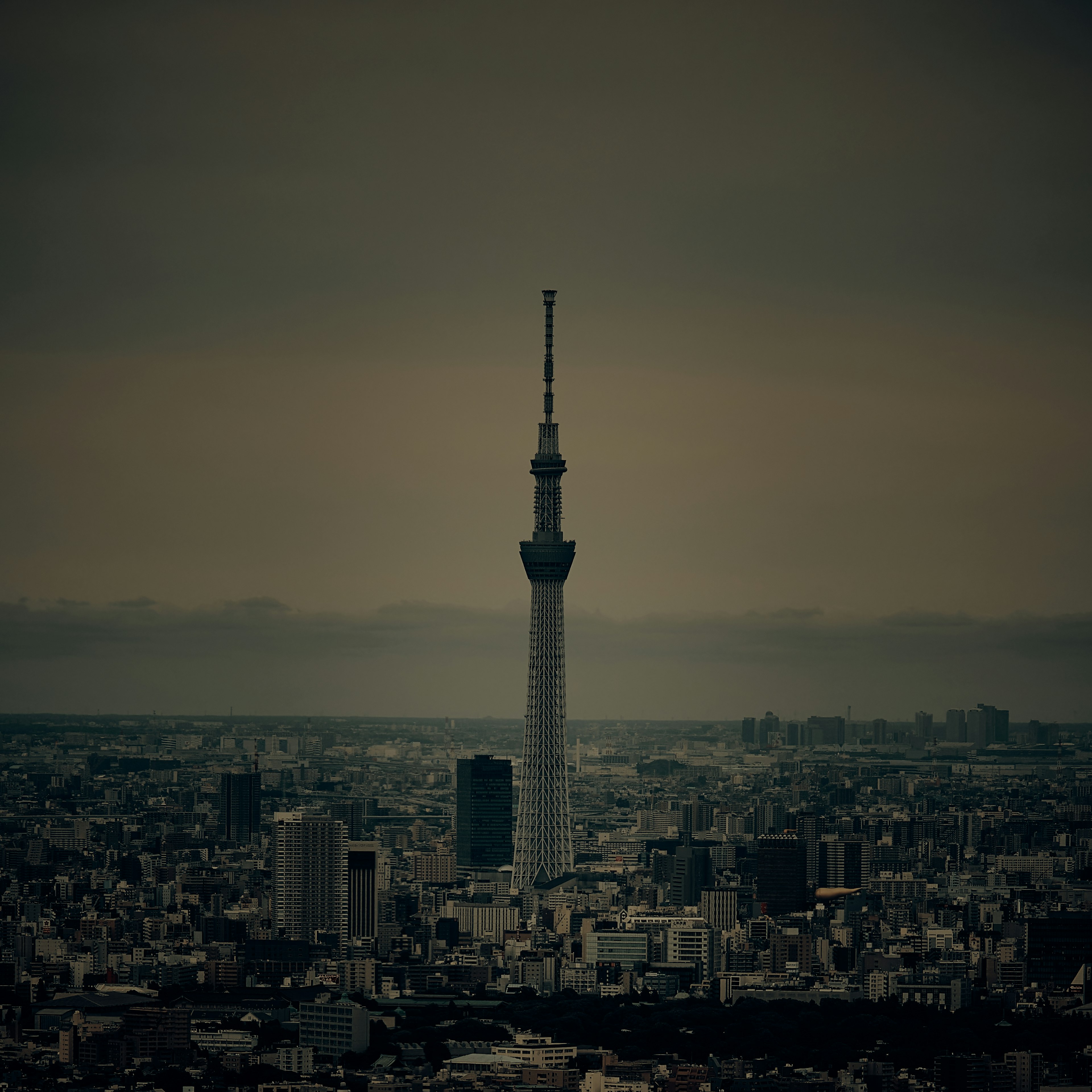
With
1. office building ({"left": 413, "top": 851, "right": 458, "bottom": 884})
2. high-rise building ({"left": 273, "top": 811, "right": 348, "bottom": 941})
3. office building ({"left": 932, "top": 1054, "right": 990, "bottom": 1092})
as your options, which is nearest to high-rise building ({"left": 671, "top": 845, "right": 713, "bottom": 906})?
office building ({"left": 413, "top": 851, "right": 458, "bottom": 884})

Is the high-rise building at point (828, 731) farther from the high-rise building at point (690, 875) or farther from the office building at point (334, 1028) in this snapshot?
the office building at point (334, 1028)

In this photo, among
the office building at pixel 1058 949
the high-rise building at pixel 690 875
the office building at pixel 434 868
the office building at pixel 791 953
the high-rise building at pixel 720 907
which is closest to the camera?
the office building at pixel 1058 949

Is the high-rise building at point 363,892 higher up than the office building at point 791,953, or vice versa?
the high-rise building at point 363,892

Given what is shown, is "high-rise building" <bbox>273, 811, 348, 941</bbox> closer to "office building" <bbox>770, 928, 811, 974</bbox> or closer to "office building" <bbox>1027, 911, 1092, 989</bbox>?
"office building" <bbox>770, 928, 811, 974</bbox>

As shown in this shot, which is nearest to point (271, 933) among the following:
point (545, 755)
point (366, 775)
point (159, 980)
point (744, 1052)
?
point (159, 980)

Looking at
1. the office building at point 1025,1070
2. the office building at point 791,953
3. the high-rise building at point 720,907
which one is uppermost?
the high-rise building at point 720,907

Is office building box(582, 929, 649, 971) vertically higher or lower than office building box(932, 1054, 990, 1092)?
higher

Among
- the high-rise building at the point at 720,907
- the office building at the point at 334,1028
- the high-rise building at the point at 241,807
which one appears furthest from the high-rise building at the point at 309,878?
the office building at the point at 334,1028

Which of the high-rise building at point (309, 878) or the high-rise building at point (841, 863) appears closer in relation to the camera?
the high-rise building at point (309, 878)
